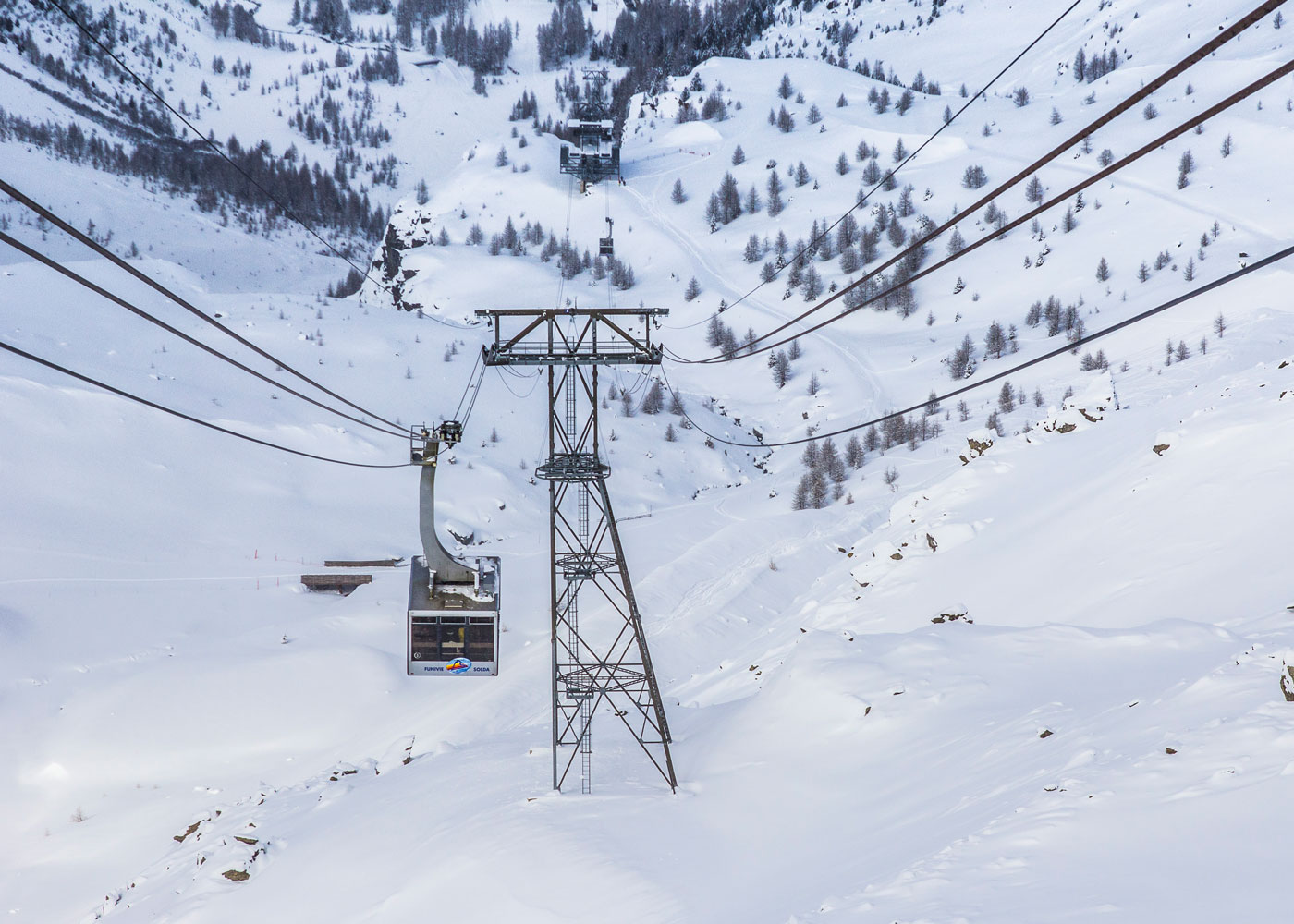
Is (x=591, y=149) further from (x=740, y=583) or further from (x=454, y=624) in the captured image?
(x=454, y=624)

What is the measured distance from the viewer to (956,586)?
23578 mm

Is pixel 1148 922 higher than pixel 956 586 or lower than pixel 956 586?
lower

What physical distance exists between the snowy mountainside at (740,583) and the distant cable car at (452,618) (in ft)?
9.36

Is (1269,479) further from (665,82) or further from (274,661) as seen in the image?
(665,82)

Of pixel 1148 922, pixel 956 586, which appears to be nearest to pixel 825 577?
pixel 956 586

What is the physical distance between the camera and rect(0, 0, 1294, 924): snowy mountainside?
12.7 m

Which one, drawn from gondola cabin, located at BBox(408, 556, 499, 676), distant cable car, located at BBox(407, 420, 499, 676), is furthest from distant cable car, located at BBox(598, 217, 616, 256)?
gondola cabin, located at BBox(408, 556, 499, 676)

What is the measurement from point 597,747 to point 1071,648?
10924mm

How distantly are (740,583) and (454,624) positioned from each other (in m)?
16.2

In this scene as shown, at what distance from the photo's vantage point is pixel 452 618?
19266 mm

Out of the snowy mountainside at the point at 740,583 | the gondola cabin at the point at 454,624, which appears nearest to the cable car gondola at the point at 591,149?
the snowy mountainside at the point at 740,583

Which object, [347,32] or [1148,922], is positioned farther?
[347,32]

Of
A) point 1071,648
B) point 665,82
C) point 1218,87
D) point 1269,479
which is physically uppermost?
point 665,82

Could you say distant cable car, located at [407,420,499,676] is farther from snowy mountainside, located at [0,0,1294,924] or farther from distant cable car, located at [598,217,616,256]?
distant cable car, located at [598,217,616,256]
